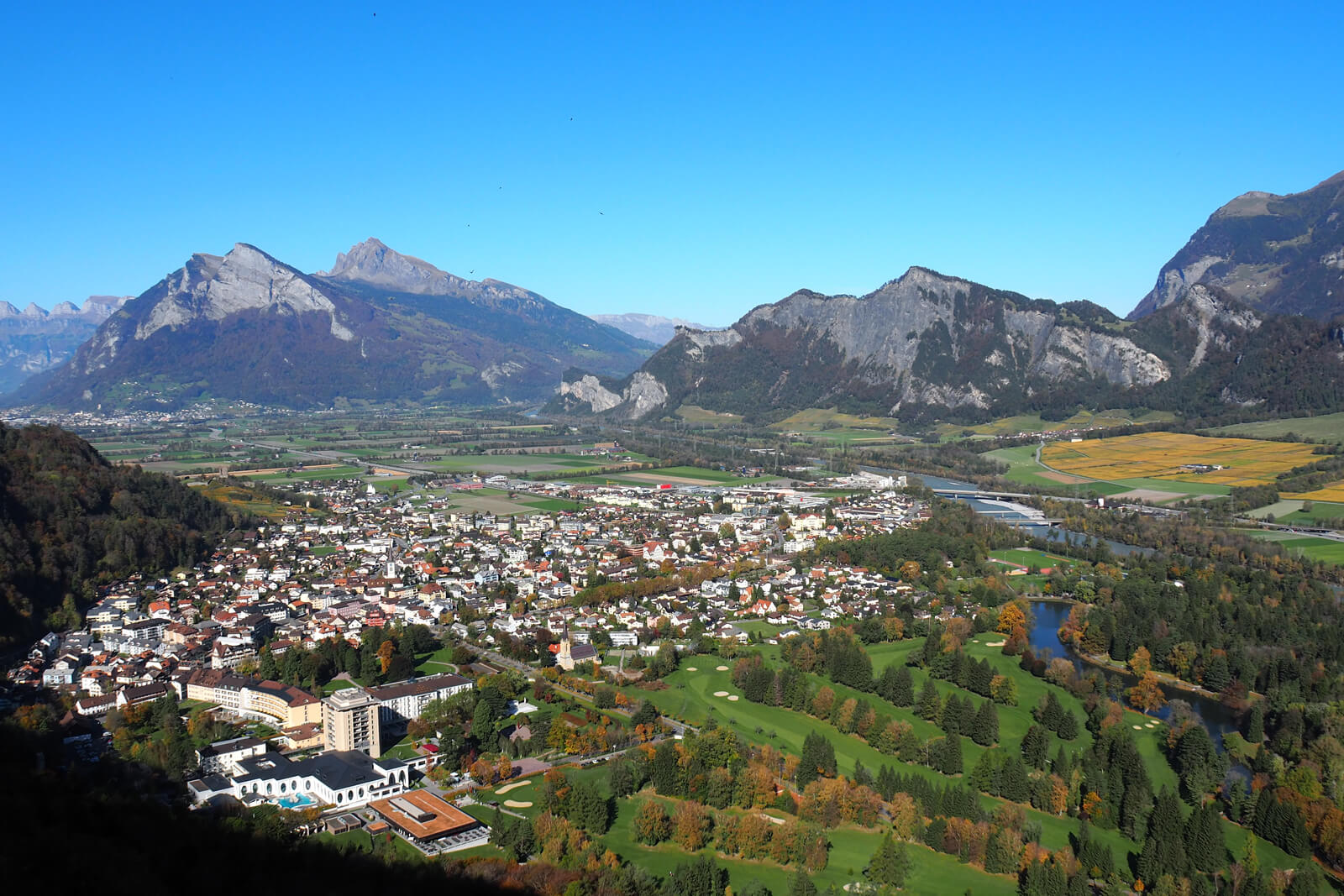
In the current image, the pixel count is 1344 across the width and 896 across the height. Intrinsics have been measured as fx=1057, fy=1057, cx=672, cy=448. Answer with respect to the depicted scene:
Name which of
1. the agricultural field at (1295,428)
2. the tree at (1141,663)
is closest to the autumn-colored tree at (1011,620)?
the tree at (1141,663)

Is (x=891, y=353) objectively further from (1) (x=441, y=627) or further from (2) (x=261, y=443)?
(1) (x=441, y=627)

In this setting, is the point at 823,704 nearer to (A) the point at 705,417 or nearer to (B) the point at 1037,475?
(B) the point at 1037,475

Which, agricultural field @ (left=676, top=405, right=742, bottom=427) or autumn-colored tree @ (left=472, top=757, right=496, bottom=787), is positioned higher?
agricultural field @ (left=676, top=405, right=742, bottom=427)

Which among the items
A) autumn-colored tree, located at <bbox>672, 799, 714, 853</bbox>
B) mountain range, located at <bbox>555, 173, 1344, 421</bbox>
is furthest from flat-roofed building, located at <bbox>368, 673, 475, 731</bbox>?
mountain range, located at <bbox>555, 173, 1344, 421</bbox>

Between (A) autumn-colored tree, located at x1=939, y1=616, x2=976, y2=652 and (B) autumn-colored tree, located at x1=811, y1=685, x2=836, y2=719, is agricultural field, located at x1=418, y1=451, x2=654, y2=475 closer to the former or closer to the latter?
(A) autumn-colored tree, located at x1=939, y1=616, x2=976, y2=652

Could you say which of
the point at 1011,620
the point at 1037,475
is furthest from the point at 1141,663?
the point at 1037,475
